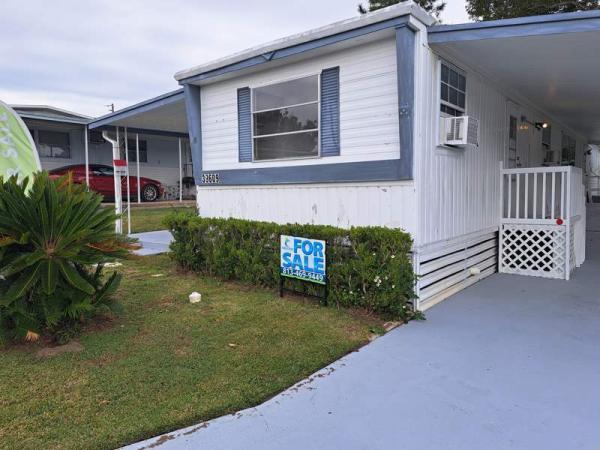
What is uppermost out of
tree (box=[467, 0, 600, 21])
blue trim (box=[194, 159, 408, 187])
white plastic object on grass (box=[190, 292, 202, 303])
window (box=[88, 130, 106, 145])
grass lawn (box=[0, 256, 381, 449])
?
tree (box=[467, 0, 600, 21])

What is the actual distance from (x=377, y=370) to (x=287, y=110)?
12.3 ft

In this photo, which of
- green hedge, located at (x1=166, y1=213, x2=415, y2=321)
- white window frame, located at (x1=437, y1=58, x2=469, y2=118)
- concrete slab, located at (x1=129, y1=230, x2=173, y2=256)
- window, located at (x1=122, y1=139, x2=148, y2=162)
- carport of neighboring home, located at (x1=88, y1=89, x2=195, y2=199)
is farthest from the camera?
window, located at (x1=122, y1=139, x2=148, y2=162)

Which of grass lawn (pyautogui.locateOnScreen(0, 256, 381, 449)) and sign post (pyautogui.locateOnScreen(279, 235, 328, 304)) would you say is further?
sign post (pyautogui.locateOnScreen(279, 235, 328, 304))

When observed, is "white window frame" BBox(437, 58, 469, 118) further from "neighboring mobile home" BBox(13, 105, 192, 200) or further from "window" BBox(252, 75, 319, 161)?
"neighboring mobile home" BBox(13, 105, 192, 200)

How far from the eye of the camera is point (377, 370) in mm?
3287

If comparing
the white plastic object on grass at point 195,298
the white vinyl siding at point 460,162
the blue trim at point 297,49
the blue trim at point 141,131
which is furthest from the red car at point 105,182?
the white vinyl siding at point 460,162

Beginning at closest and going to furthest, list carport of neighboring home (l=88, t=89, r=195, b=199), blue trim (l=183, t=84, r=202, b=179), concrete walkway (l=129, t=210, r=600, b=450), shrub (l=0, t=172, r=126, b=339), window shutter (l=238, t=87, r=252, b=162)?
concrete walkway (l=129, t=210, r=600, b=450)
shrub (l=0, t=172, r=126, b=339)
window shutter (l=238, t=87, r=252, b=162)
blue trim (l=183, t=84, r=202, b=179)
carport of neighboring home (l=88, t=89, r=195, b=199)

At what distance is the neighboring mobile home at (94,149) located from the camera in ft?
48.1

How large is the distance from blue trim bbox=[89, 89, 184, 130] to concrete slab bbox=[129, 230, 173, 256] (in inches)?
97.7

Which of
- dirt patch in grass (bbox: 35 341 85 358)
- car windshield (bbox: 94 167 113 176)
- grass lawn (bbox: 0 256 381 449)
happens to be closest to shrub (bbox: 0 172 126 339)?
dirt patch in grass (bbox: 35 341 85 358)

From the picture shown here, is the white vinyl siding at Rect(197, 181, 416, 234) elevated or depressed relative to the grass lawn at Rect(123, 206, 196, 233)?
elevated

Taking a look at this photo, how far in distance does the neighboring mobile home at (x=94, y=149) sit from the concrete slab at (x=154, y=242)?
452cm

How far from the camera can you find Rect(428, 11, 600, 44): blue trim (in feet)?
13.4

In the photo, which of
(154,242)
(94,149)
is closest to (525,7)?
(154,242)
